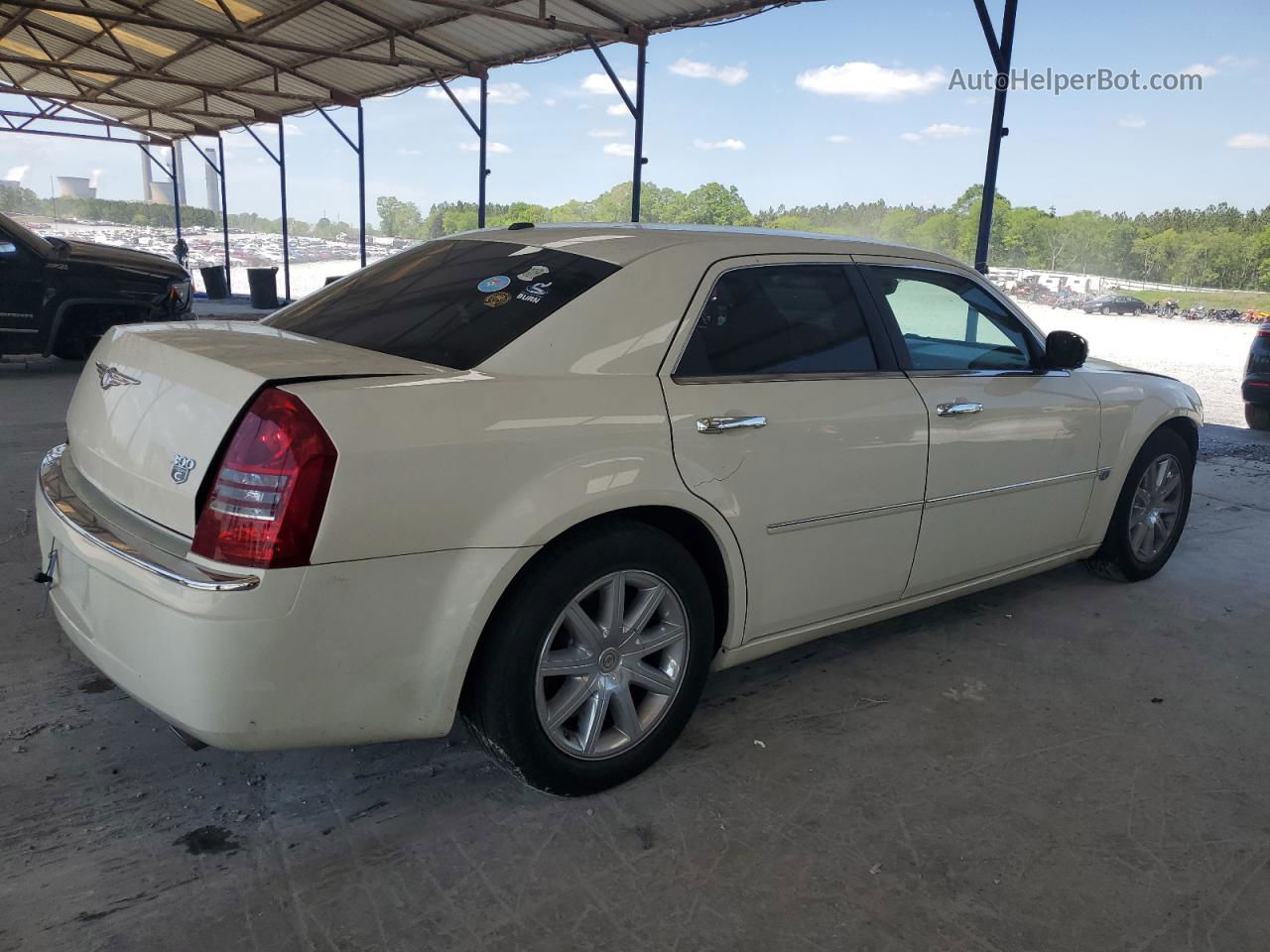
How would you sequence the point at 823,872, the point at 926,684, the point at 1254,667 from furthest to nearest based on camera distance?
the point at 1254,667
the point at 926,684
the point at 823,872

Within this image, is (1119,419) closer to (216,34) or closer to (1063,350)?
(1063,350)

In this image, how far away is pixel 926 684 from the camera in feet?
10.8

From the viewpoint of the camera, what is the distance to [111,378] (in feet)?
8.09

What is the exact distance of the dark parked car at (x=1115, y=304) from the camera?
1728cm

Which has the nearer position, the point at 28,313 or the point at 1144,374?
the point at 1144,374

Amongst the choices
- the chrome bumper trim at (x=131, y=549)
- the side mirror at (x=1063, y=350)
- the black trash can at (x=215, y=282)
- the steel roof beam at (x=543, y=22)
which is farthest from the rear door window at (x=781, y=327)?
the black trash can at (x=215, y=282)

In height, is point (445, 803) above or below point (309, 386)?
below

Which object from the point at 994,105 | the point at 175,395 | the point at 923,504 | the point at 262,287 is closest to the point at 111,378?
the point at 175,395

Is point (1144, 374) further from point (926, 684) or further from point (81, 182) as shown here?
point (81, 182)

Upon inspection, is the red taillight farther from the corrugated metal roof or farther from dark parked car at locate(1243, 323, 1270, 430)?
dark parked car at locate(1243, 323, 1270, 430)

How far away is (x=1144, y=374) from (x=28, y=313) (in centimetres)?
959

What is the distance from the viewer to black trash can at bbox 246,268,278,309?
69.8 ft

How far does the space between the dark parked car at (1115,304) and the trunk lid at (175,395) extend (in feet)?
59.5

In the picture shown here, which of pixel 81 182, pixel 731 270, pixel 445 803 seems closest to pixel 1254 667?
pixel 731 270
